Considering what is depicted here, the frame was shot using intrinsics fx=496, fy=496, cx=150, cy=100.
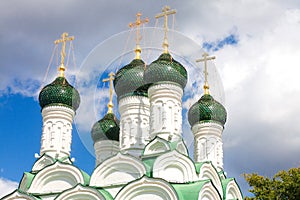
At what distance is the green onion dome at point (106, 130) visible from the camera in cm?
1883

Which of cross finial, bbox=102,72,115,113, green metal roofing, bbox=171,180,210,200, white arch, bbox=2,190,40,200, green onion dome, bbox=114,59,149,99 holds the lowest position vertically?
green metal roofing, bbox=171,180,210,200

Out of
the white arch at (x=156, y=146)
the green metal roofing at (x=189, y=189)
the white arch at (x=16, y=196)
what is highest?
the white arch at (x=156, y=146)

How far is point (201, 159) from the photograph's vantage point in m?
18.4

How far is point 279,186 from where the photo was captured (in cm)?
1650

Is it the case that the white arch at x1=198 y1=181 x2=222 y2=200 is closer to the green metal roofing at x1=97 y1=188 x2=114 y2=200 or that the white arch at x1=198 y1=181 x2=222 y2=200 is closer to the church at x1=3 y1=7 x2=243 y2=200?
the church at x1=3 y1=7 x2=243 y2=200

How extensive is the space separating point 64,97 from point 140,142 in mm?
3238

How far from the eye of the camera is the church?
13.7m

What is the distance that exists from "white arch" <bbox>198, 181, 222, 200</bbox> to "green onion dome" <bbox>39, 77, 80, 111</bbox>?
639 cm

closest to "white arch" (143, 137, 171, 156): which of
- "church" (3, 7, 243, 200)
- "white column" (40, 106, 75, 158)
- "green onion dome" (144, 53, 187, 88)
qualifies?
"church" (3, 7, 243, 200)

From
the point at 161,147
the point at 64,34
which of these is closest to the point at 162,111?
the point at 161,147

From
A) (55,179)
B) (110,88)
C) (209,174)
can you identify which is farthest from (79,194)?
(110,88)

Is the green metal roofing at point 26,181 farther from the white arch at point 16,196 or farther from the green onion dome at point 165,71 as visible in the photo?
the green onion dome at point 165,71

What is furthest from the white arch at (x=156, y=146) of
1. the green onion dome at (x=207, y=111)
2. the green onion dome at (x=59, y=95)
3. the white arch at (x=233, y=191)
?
the green onion dome at (x=207, y=111)

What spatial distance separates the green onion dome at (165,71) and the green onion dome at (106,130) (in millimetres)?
3595
